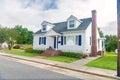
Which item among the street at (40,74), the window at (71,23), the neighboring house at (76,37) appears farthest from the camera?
the window at (71,23)

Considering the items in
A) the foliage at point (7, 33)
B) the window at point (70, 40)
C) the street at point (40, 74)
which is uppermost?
the foliage at point (7, 33)

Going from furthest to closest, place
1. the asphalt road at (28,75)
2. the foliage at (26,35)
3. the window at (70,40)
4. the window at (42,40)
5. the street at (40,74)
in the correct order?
1. the foliage at (26,35)
2. the window at (42,40)
3. the window at (70,40)
4. the street at (40,74)
5. the asphalt road at (28,75)

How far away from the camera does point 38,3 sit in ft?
59.9

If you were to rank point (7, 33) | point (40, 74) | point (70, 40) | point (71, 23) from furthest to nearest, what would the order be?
point (7, 33) < point (71, 23) < point (70, 40) < point (40, 74)

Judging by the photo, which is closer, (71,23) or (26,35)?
(71,23)

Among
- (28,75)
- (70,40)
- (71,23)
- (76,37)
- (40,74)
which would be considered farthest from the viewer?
(71,23)

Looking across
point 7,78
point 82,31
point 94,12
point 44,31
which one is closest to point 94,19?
point 94,12

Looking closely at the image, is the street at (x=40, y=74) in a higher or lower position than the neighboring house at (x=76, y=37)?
lower

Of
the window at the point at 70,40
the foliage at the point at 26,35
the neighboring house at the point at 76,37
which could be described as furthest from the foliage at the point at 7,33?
the foliage at the point at 26,35

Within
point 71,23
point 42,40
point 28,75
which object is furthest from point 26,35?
point 28,75

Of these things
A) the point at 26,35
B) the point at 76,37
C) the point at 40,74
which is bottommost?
the point at 40,74

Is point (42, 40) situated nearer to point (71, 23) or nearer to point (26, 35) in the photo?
point (71, 23)

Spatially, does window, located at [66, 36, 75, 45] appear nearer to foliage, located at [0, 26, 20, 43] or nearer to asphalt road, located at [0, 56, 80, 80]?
asphalt road, located at [0, 56, 80, 80]

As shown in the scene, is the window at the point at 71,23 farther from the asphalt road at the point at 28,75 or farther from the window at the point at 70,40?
the asphalt road at the point at 28,75
